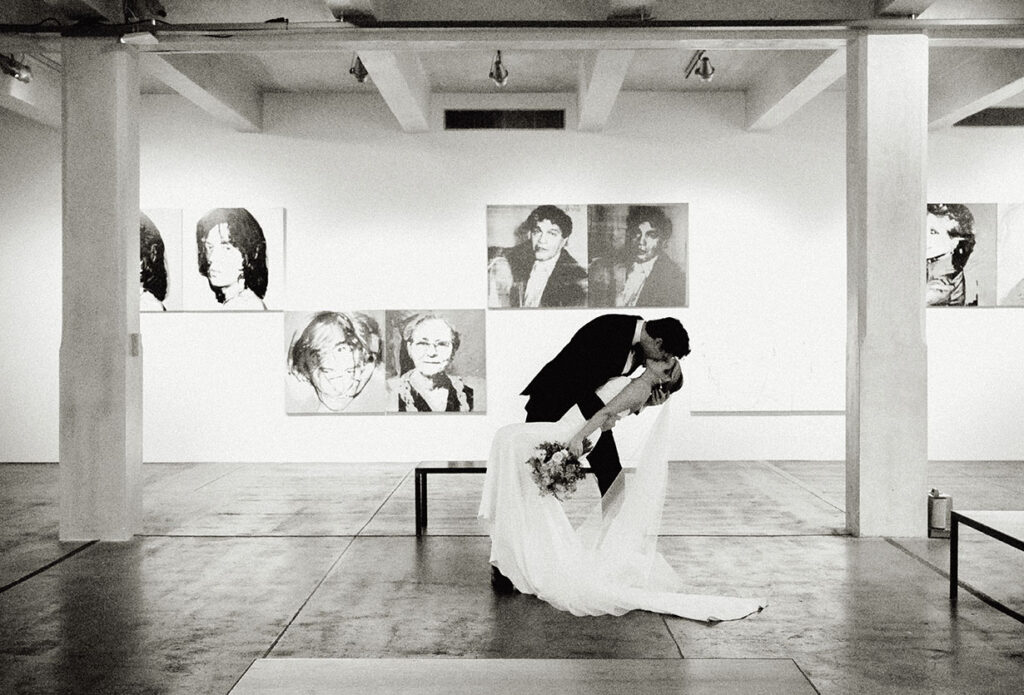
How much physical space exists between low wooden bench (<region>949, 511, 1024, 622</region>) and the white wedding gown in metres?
1.15

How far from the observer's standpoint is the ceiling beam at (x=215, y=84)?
8695 millimetres

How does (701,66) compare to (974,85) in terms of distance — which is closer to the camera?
(701,66)

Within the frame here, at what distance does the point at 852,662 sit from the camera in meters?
4.35

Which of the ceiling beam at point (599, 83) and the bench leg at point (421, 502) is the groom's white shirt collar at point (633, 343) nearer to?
the bench leg at point (421, 502)

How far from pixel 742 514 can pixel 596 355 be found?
2.97 metres

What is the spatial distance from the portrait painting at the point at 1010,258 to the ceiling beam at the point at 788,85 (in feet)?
9.48

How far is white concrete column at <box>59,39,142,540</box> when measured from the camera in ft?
23.8

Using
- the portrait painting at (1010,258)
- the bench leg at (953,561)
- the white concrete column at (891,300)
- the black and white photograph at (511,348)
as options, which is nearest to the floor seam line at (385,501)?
the black and white photograph at (511,348)

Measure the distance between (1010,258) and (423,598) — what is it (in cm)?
908

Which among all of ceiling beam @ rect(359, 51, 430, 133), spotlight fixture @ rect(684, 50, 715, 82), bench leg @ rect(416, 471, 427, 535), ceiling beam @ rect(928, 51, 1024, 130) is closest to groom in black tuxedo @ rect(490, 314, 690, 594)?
bench leg @ rect(416, 471, 427, 535)

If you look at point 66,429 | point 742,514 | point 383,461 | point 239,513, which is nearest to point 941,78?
point 742,514

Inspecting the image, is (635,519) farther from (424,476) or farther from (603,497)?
(424,476)

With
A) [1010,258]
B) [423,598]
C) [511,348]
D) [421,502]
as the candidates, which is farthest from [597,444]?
[1010,258]

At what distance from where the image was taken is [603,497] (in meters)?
5.88
